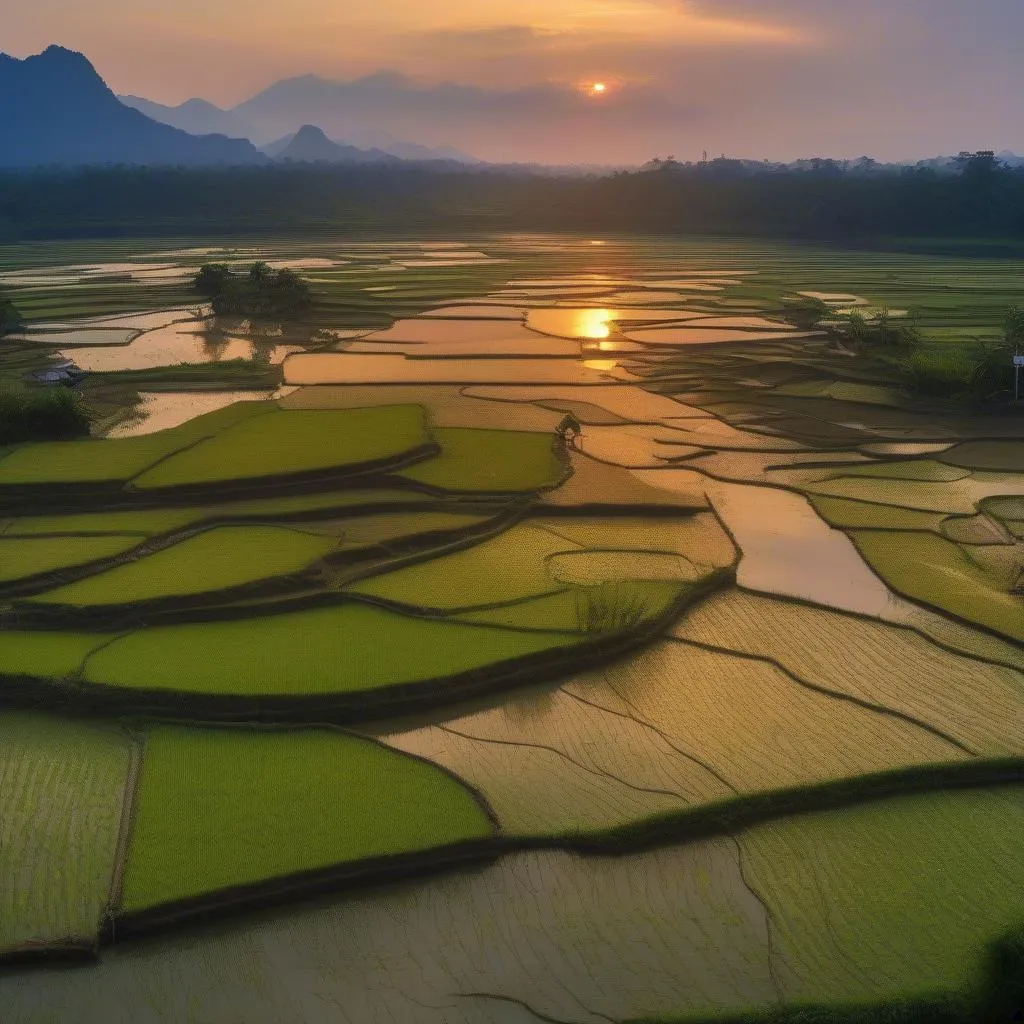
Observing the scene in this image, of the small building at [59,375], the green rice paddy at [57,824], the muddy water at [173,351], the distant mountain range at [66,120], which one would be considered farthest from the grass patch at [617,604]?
the distant mountain range at [66,120]

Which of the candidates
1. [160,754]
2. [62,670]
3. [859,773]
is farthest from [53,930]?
[859,773]

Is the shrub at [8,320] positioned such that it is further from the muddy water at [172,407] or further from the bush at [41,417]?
the bush at [41,417]

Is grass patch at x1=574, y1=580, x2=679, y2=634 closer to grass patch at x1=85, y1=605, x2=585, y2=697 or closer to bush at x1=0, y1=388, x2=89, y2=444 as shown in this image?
grass patch at x1=85, y1=605, x2=585, y2=697

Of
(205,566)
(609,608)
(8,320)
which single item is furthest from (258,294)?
(609,608)

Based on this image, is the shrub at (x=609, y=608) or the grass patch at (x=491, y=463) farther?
the grass patch at (x=491, y=463)

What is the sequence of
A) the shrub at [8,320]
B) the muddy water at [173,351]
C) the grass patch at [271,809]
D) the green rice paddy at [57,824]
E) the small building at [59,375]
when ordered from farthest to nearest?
the shrub at [8,320] < the muddy water at [173,351] < the small building at [59,375] < the grass patch at [271,809] < the green rice paddy at [57,824]

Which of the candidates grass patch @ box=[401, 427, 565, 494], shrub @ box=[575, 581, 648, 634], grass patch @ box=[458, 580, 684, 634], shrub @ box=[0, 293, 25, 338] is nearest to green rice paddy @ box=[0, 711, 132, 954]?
grass patch @ box=[458, 580, 684, 634]

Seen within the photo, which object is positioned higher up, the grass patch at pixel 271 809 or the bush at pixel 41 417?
the bush at pixel 41 417
